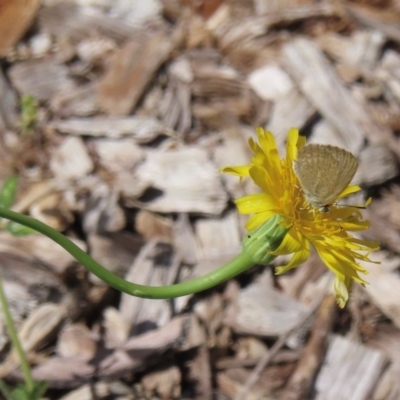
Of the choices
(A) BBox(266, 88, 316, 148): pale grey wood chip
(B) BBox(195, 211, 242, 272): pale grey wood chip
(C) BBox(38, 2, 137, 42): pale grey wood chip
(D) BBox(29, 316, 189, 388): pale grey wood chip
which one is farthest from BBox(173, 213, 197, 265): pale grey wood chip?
(C) BBox(38, 2, 137, 42): pale grey wood chip

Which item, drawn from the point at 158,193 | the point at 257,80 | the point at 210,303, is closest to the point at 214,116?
the point at 257,80

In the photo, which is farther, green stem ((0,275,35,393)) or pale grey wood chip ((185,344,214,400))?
pale grey wood chip ((185,344,214,400))

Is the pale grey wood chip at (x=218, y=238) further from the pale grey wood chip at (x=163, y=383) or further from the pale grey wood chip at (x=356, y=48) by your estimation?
the pale grey wood chip at (x=356, y=48)

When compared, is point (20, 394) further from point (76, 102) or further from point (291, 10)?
point (291, 10)

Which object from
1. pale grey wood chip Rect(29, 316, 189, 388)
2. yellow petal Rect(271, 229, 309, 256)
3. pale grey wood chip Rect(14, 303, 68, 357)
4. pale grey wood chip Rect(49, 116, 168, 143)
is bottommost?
pale grey wood chip Rect(29, 316, 189, 388)

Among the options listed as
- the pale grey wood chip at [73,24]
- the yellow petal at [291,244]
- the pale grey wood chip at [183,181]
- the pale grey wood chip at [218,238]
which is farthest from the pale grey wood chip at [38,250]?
the pale grey wood chip at [73,24]

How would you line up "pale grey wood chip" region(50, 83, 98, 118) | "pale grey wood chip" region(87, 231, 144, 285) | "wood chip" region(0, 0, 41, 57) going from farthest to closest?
"wood chip" region(0, 0, 41, 57), "pale grey wood chip" region(50, 83, 98, 118), "pale grey wood chip" region(87, 231, 144, 285)

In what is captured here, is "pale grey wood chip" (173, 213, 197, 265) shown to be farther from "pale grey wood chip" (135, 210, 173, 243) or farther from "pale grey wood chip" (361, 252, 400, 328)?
"pale grey wood chip" (361, 252, 400, 328)
